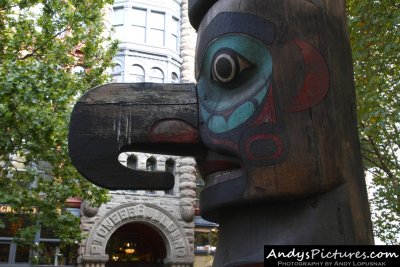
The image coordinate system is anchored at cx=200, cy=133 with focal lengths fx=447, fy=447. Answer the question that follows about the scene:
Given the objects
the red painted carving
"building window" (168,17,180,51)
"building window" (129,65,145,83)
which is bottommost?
the red painted carving

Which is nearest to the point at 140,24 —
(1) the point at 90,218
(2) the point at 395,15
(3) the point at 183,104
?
(1) the point at 90,218

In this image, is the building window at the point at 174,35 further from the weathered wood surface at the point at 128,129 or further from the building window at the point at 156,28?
the weathered wood surface at the point at 128,129

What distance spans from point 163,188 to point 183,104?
1.51 ft

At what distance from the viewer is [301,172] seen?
2.07m

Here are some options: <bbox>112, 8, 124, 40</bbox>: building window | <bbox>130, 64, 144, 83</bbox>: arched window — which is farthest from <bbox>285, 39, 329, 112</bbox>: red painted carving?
<bbox>112, 8, 124, 40</bbox>: building window

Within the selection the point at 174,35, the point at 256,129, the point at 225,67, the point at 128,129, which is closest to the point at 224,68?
the point at 225,67

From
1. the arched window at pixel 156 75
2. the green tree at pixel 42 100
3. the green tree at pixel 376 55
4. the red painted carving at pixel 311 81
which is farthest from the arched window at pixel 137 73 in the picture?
the red painted carving at pixel 311 81

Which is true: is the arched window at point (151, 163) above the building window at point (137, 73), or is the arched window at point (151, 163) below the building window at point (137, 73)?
below

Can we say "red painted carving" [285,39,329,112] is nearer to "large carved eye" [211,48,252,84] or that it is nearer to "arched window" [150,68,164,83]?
"large carved eye" [211,48,252,84]

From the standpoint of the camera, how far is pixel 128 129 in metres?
2.28

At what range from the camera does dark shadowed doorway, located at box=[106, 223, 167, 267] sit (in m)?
15.8

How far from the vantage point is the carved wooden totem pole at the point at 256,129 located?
2082 mm

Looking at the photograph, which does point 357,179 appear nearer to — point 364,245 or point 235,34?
point 364,245

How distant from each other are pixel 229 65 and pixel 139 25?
51.0 feet
